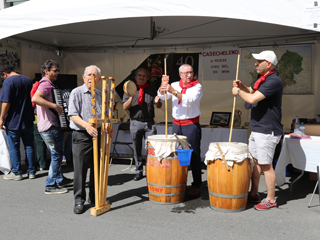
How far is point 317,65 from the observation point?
5.56m

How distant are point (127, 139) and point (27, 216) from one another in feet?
10.0

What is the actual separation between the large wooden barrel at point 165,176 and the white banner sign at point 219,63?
3.18 m

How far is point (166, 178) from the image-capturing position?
138 inches

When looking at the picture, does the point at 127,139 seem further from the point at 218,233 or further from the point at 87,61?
the point at 218,233

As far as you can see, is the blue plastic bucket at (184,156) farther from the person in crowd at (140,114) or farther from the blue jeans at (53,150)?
the blue jeans at (53,150)

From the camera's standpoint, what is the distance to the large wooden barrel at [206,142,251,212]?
3.19 metres

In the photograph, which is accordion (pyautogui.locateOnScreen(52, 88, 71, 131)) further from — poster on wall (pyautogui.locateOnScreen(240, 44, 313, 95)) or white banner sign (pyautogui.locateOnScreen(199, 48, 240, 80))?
poster on wall (pyautogui.locateOnScreen(240, 44, 313, 95))

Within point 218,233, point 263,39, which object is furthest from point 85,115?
point 263,39

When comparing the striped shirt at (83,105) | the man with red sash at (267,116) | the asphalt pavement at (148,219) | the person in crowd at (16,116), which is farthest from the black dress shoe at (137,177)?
the man with red sash at (267,116)

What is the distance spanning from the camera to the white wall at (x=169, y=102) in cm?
568

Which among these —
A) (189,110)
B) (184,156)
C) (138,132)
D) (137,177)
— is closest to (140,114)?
(138,132)

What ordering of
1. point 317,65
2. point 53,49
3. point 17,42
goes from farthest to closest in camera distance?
point 53,49 → point 17,42 → point 317,65

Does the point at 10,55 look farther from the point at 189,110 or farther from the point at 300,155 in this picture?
the point at 300,155

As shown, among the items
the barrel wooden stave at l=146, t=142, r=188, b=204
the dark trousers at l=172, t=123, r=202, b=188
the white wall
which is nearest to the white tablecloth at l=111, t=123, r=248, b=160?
the white wall
